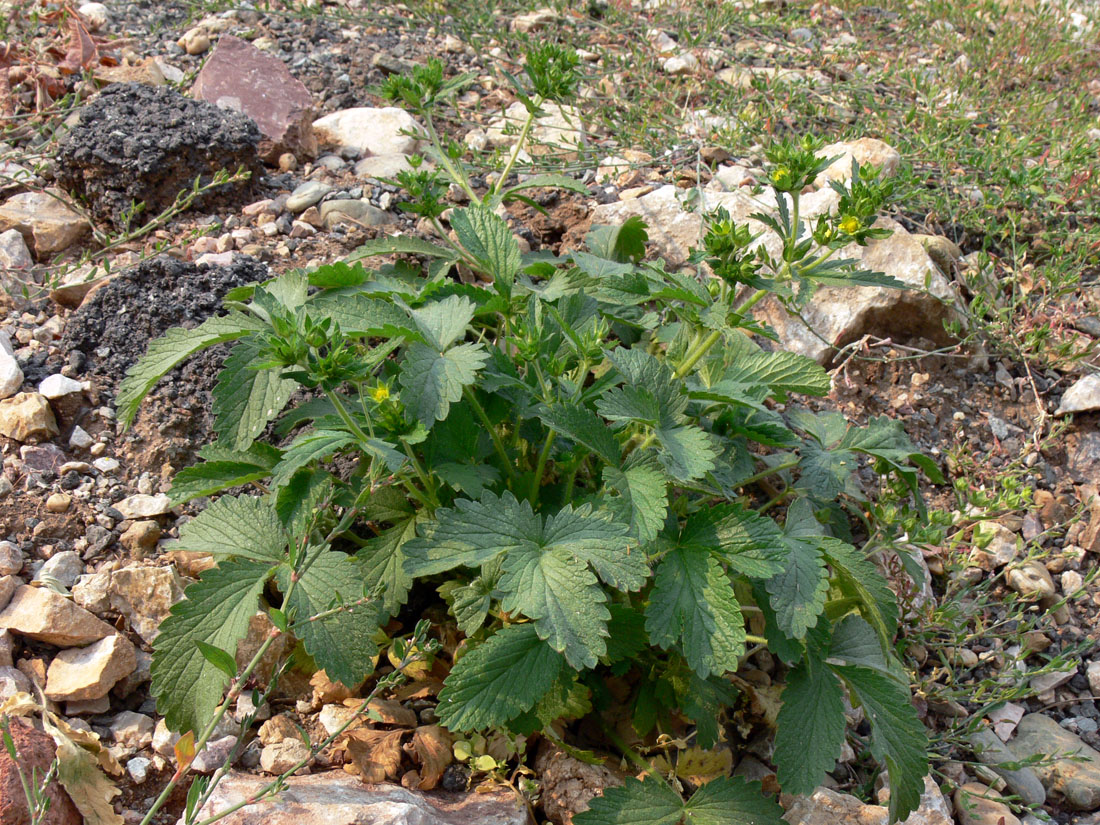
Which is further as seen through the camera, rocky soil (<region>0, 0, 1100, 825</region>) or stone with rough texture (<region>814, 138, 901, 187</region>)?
stone with rough texture (<region>814, 138, 901, 187</region>)

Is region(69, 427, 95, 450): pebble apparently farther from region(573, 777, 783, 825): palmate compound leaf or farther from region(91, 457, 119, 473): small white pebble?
region(573, 777, 783, 825): palmate compound leaf

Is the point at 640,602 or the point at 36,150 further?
the point at 36,150

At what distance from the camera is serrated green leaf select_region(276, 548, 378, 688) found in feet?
6.56

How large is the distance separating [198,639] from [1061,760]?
2.32m

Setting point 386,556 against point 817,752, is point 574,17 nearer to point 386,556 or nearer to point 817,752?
point 386,556

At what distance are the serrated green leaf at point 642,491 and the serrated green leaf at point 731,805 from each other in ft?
2.12

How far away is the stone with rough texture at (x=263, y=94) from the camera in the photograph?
3912 mm

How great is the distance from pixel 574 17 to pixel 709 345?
3.58 m

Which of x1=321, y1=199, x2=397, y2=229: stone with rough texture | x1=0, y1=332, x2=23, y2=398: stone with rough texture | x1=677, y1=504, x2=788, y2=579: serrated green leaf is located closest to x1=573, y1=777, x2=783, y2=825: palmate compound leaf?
x1=677, y1=504, x2=788, y2=579: serrated green leaf

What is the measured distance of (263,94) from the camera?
4.05 meters

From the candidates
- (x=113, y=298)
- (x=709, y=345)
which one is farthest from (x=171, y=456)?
(x=709, y=345)

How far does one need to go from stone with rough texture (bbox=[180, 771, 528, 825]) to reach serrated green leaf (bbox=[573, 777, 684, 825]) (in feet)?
0.65

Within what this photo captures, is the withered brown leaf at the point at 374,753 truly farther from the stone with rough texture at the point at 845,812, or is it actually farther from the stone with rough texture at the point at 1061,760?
the stone with rough texture at the point at 1061,760

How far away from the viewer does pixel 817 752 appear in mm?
2064
